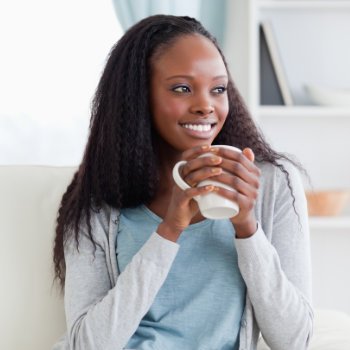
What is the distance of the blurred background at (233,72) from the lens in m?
2.84

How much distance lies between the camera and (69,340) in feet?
4.49

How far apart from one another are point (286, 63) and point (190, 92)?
168 cm

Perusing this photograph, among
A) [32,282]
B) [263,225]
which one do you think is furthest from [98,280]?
[263,225]

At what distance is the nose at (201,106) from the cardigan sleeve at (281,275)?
0.23 meters

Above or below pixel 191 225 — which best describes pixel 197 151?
above

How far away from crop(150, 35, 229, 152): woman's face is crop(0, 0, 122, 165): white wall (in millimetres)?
1696

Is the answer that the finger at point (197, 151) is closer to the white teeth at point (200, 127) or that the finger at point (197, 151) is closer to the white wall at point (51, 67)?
the white teeth at point (200, 127)

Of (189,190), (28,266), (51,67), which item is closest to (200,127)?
(189,190)

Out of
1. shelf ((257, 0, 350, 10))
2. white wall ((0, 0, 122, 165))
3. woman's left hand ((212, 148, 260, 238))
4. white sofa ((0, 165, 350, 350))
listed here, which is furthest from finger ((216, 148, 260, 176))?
white wall ((0, 0, 122, 165))

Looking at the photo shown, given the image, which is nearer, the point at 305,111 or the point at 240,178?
the point at 240,178

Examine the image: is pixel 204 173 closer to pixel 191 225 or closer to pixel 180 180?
pixel 180 180

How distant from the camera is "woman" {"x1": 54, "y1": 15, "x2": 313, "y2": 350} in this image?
1.25 meters

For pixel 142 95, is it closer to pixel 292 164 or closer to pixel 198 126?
pixel 198 126

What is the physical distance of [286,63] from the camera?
2908mm
